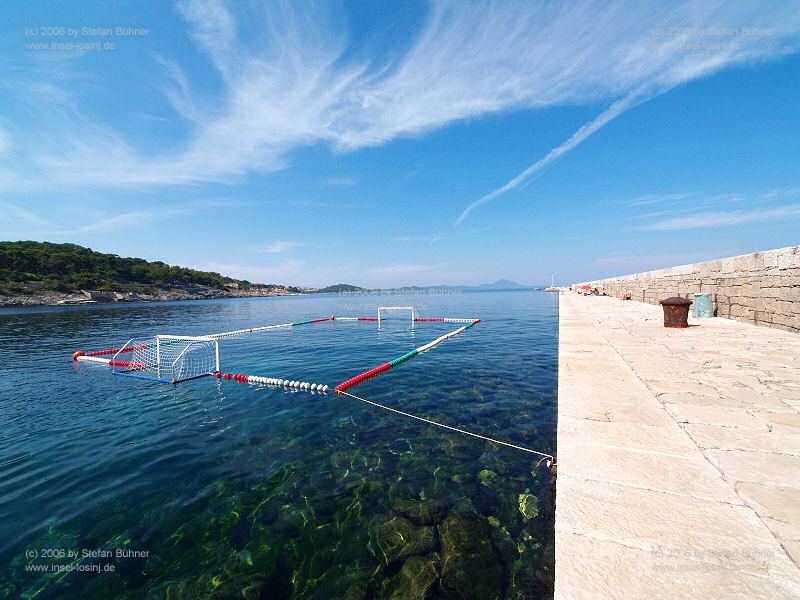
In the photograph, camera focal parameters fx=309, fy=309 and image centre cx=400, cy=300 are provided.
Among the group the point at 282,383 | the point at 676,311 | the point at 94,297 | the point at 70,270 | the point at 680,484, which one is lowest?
the point at 282,383

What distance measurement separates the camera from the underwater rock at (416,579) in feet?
9.33

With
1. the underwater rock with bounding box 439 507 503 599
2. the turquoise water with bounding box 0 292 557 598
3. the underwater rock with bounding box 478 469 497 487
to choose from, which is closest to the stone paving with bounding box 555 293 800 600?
the turquoise water with bounding box 0 292 557 598

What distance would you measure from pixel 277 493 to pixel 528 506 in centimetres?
335

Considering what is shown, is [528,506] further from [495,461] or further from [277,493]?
[277,493]

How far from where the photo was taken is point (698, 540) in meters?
2.03

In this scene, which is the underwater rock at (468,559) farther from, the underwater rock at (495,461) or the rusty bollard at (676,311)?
the rusty bollard at (676,311)

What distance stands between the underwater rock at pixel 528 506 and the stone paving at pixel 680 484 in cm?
105

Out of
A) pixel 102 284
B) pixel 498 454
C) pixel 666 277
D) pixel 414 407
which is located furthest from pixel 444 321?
pixel 102 284

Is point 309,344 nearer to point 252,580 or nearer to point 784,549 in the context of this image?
point 252,580

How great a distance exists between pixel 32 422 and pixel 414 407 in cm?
869

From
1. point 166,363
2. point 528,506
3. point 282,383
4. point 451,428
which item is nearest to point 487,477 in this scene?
point 528,506

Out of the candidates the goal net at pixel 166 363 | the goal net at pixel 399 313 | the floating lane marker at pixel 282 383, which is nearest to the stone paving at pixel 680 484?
the floating lane marker at pixel 282 383

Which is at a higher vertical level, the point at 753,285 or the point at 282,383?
the point at 753,285

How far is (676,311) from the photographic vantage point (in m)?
10.2
